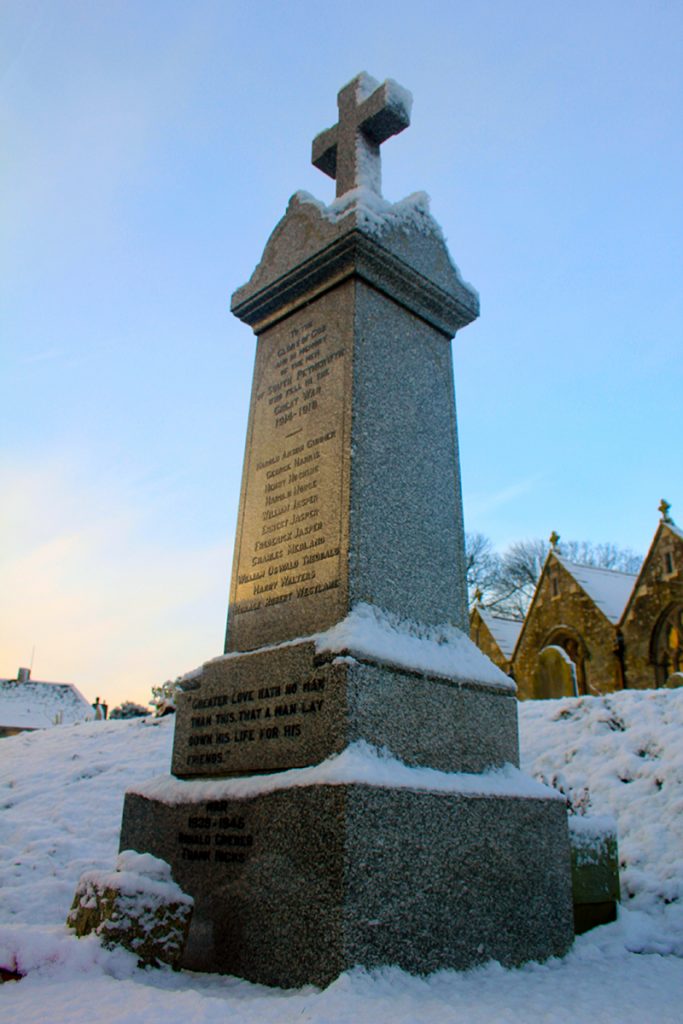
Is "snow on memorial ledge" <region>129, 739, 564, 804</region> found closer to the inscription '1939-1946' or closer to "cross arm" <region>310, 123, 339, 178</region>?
the inscription '1939-1946'

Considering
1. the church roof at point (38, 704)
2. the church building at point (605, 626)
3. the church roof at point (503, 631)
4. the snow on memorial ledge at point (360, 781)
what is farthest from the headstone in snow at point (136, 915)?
the church roof at point (38, 704)

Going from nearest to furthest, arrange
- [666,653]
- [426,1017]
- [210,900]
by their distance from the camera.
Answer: [426,1017] < [210,900] < [666,653]

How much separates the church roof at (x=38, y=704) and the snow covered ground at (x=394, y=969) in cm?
4499

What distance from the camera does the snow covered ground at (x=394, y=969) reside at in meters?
2.64

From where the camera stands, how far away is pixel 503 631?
25.7 meters

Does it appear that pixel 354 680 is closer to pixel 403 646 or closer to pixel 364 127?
pixel 403 646

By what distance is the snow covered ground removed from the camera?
104 inches

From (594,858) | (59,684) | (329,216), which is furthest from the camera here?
(59,684)

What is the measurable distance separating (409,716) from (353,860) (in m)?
0.88

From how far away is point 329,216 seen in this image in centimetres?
500

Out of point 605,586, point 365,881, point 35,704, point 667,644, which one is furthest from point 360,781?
point 35,704

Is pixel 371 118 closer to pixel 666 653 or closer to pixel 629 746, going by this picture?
pixel 629 746

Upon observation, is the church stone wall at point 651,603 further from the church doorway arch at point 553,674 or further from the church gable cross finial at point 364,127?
the church gable cross finial at point 364,127

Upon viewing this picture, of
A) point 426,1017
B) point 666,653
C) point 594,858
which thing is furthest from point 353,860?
point 666,653
